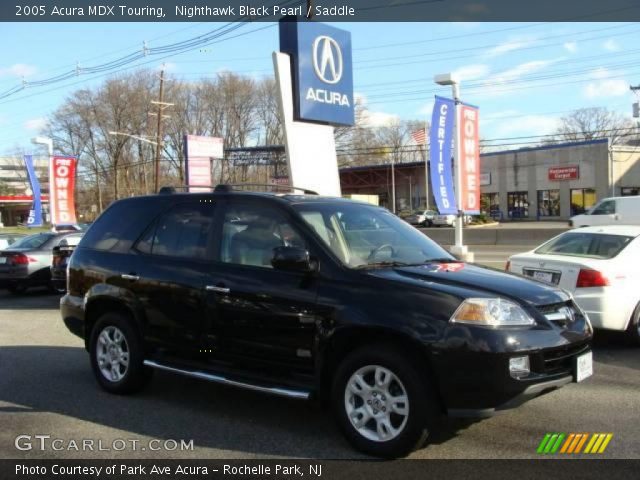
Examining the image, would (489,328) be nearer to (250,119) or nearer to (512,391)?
(512,391)

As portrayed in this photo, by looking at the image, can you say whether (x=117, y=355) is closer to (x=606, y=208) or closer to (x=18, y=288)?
(x=18, y=288)

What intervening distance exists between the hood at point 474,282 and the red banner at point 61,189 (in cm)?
2321

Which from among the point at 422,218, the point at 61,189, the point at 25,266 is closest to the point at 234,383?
the point at 25,266

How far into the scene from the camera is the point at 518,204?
186 feet

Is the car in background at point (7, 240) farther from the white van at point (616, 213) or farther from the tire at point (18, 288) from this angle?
the white van at point (616, 213)

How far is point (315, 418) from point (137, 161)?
77.4 m

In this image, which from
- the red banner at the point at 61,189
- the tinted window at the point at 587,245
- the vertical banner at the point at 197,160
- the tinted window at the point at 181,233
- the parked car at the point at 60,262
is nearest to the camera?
the tinted window at the point at 181,233

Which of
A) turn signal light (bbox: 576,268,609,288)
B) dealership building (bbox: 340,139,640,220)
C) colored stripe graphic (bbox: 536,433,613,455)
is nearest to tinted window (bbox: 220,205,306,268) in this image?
colored stripe graphic (bbox: 536,433,613,455)

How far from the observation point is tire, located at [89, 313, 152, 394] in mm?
5770

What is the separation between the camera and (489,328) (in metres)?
4.00

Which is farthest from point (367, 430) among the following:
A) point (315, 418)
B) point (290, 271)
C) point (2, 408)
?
point (2, 408)

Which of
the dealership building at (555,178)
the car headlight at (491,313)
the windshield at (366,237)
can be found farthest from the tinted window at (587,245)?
the dealership building at (555,178)

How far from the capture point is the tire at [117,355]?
5.77 meters

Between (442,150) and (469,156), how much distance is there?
1.18 m
